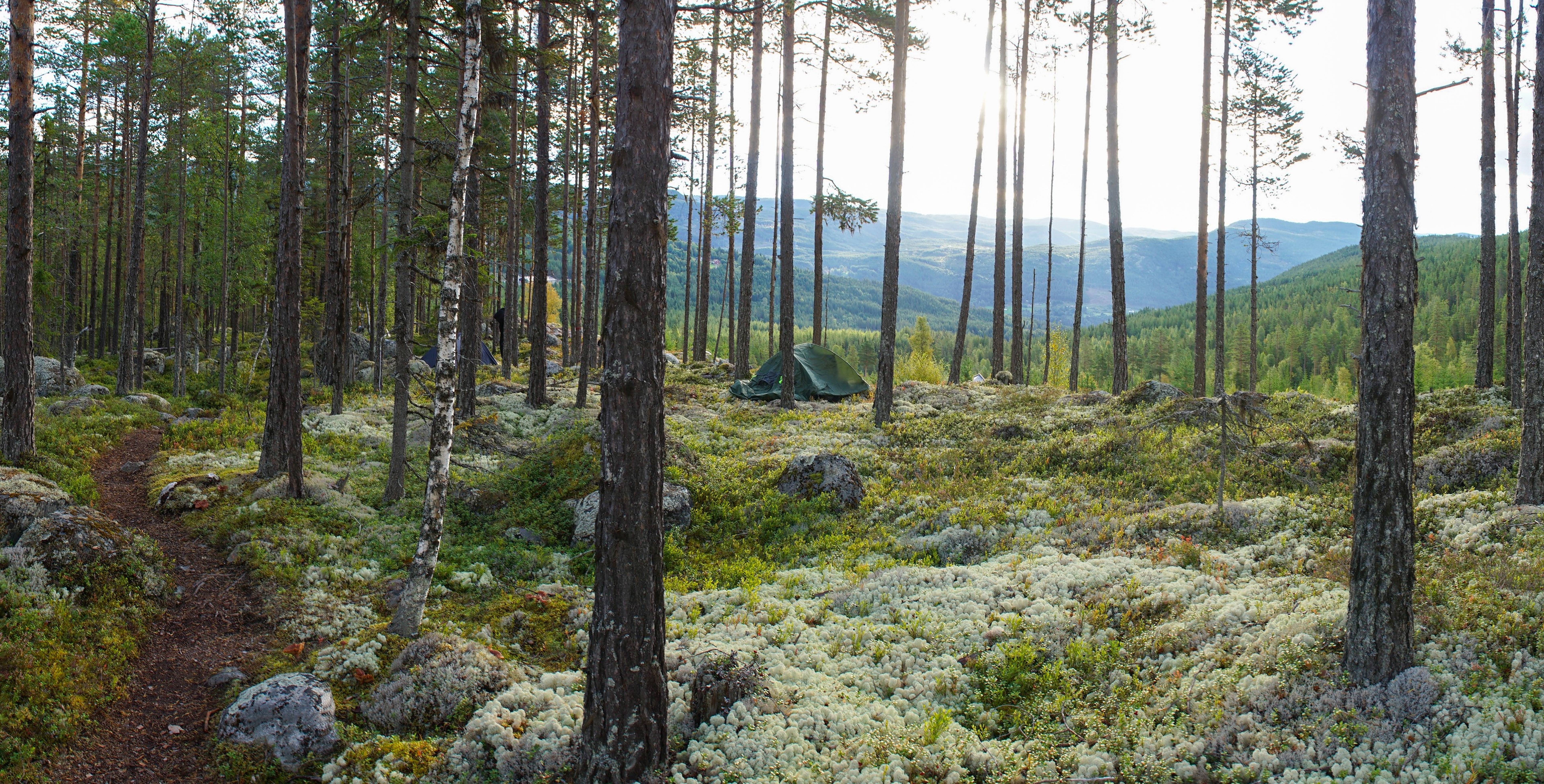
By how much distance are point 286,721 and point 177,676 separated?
6.27ft

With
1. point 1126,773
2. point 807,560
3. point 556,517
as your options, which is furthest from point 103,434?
point 1126,773

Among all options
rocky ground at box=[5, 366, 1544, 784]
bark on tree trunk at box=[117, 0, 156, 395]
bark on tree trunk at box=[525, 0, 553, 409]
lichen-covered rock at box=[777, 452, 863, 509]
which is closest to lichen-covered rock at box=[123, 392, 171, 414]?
bark on tree trunk at box=[117, 0, 156, 395]

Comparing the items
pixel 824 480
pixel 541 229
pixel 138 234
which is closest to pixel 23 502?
pixel 824 480

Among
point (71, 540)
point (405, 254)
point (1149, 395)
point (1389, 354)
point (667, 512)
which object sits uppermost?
point (405, 254)

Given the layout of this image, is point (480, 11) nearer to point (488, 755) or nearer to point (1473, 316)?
point (488, 755)

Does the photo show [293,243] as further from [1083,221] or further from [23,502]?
[1083,221]

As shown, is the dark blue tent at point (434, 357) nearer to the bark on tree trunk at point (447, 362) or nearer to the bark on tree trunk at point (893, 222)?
the bark on tree trunk at point (893, 222)

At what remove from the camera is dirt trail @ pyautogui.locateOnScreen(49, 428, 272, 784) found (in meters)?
5.79

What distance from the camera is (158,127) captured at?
30.4m

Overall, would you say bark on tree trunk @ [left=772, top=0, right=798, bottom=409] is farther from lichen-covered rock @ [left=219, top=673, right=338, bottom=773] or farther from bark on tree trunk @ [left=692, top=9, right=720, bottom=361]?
lichen-covered rock @ [left=219, top=673, right=338, bottom=773]

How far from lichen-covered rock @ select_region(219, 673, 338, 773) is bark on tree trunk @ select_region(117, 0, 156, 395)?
19.5 m

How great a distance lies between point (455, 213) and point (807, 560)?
6320 millimetres

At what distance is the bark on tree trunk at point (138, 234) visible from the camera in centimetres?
1981

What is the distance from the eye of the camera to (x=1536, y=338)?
861cm
